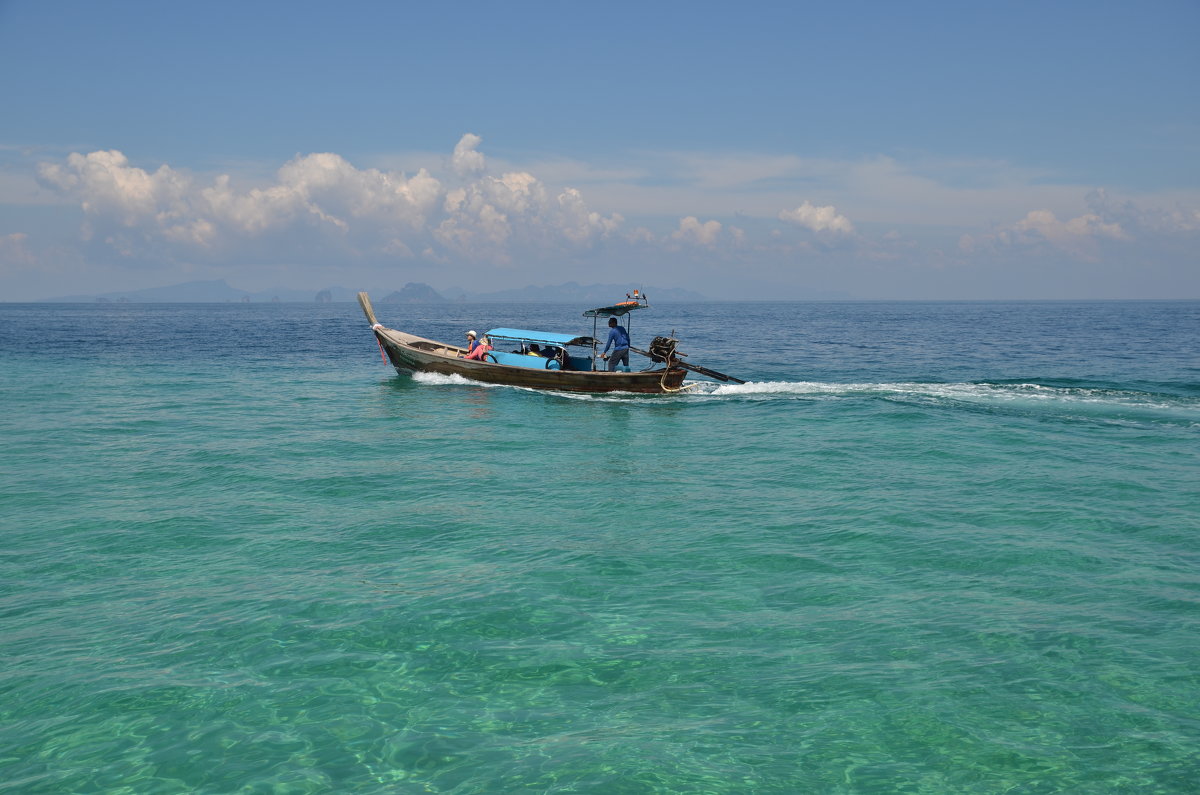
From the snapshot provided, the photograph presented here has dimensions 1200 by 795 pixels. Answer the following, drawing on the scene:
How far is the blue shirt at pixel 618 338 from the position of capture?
29.5 meters

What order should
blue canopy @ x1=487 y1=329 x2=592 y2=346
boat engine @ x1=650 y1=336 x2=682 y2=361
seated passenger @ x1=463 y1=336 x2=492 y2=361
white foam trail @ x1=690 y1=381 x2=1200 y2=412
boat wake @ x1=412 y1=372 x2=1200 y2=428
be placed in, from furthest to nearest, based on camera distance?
seated passenger @ x1=463 y1=336 x2=492 y2=361, blue canopy @ x1=487 y1=329 x2=592 y2=346, boat engine @ x1=650 y1=336 x2=682 y2=361, white foam trail @ x1=690 y1=381 x2=1200 y2=412, boat wake @ x1=412 y1=372 x2=1200 y2=428

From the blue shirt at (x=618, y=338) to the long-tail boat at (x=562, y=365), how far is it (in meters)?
0.60

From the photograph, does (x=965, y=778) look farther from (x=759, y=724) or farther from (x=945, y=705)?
(x=759, y=724)

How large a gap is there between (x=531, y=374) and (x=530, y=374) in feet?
0.15

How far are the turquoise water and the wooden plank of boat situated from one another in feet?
20.9

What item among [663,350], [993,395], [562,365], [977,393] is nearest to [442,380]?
[562,365]

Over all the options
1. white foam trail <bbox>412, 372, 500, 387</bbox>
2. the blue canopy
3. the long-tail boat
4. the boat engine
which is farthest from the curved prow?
the boat engine

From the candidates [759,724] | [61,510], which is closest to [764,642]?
[759,724]

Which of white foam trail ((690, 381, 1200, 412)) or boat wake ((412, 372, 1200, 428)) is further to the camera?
white foam trail ((690, 381, 1200, 412))

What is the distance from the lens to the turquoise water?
287 inches

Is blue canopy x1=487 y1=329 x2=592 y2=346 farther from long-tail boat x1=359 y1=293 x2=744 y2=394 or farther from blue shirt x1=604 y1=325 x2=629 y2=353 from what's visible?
blue shirt x1=604 y1=325 x2=629 y2=353

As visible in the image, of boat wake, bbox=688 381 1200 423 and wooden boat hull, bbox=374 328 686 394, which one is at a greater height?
wooden boat hull, bbox=374 328 686 394

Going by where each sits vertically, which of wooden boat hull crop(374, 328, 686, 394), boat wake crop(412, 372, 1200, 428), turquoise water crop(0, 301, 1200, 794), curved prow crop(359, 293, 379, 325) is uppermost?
curved prow crop(359, 293, 379, 325)

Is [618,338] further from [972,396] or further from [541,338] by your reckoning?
[972,396]
